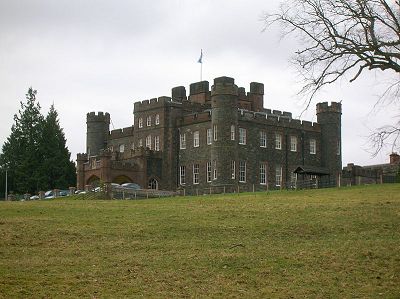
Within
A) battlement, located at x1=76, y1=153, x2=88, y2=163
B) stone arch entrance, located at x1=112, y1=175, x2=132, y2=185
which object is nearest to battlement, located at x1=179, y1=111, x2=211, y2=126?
stone arch entrance, located at x1=112, y1=175, x2=132, y2=185

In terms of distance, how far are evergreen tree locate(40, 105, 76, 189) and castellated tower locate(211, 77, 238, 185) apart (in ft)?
72.8

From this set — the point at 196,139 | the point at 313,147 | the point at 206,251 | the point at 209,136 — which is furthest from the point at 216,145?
the point at 206,251

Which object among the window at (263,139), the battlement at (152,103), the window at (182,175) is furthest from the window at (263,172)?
the battlement at (152,103)

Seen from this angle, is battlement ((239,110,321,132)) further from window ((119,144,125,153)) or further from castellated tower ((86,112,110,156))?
castellated tower ((86,112,110,156))

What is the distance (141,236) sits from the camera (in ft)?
95.6

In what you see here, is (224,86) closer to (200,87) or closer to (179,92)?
(200,87)

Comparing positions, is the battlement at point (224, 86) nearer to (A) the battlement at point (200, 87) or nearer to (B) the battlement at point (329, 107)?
(A) the battlement at point (200, 87)

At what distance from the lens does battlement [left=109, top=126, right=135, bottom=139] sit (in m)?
79.8

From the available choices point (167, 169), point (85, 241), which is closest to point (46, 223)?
point (85, 241)

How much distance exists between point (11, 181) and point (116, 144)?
47.0 feet

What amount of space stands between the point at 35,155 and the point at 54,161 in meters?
2.68

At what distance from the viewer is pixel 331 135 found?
3024 inches

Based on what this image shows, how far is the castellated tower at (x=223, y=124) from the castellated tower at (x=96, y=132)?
17.1 metres

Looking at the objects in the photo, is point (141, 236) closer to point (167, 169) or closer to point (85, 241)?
point (85, 241)
